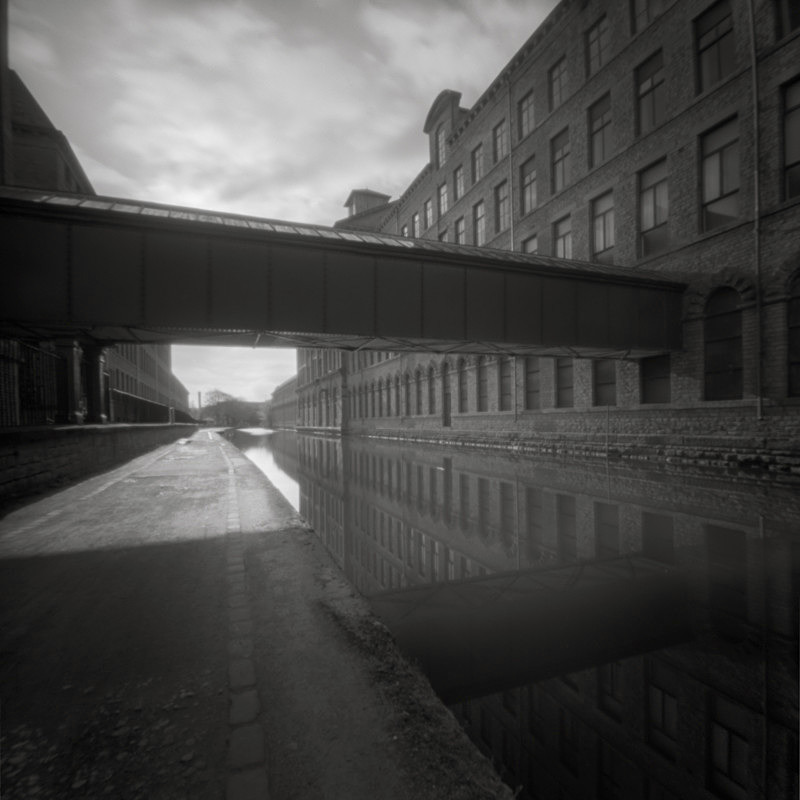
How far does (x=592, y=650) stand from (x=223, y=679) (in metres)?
2.37

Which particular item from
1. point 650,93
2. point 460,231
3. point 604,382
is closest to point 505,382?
point 604,382

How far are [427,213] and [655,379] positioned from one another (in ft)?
76.3

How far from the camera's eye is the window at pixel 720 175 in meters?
13.6

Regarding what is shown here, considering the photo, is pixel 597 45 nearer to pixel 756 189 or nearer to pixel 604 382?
pixel 756 189

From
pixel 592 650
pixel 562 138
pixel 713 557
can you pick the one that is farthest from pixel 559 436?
pixel 592 650

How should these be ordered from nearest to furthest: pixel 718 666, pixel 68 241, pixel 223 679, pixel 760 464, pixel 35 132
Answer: pixel 223 679 → pixel 718 666 → pixel 68 241 → pixel 760 464 → pixel 35 132

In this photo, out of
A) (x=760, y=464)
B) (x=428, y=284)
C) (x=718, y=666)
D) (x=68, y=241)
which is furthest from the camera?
(x=428, y=284)

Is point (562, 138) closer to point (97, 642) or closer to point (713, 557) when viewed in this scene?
point (713, 557)

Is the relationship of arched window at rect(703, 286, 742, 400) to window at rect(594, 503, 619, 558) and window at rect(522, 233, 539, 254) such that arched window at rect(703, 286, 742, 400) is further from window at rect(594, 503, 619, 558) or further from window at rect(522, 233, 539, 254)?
window at rect(522, 233, 539, 254)

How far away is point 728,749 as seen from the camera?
2348mm

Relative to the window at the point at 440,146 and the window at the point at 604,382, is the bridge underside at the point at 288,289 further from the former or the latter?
the window at the point at 440,146

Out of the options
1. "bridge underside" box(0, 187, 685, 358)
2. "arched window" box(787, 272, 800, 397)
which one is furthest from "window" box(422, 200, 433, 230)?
"arched window" box(787, 272, 800, 397)

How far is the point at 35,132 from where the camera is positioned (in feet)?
86.5

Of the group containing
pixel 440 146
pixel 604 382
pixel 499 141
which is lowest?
pixel 604 382
